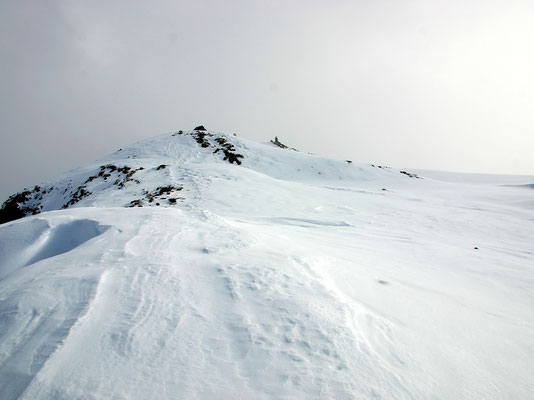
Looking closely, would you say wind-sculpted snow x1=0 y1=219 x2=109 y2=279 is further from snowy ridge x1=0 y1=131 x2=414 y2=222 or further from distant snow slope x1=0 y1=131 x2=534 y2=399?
snowy ridge x1=0 y1=131 x2=414 y2=222

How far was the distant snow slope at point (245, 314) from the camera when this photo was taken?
1.64 m

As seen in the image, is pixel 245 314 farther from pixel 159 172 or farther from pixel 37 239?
pixel 159 172

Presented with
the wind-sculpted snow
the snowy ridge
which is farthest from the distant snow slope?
the snowy ridge

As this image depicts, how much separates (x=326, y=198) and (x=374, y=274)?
7904 mm

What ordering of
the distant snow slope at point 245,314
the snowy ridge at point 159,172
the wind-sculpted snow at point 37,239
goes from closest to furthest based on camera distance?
1. the distant snow slope at point 245,314
2. the wind-sculpted snow at point 37,239
3. the snowy ridge at point 159,172

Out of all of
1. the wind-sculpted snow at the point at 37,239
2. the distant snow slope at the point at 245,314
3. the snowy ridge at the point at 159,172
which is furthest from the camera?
the snowy ridge at the point at 159,172

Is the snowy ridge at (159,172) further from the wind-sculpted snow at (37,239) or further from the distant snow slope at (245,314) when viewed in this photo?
the distant snow slope at (245,314)

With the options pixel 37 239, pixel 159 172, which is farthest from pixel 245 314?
pixel 159 172

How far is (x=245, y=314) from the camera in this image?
7.37 ft

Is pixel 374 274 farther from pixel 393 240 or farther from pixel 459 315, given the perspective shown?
pixel 393 240

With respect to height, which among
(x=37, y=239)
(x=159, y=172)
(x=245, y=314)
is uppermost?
(x=159, y=172)

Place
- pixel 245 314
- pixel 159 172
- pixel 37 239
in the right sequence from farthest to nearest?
pixel 159 172
pixel 37 239
pixel 245 314

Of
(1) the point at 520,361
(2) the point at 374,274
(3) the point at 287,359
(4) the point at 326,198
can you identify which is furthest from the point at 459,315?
(4) the point at 326,198

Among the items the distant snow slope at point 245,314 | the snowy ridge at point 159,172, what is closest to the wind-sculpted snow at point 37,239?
the distant snow slope at point 245,314
